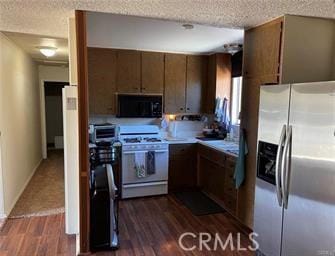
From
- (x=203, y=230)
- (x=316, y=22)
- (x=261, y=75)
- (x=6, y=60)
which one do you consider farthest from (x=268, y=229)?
(x=6, y=60)

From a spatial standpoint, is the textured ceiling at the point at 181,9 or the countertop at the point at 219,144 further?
the countertop at the point at 219,144

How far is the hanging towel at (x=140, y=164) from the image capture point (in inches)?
166

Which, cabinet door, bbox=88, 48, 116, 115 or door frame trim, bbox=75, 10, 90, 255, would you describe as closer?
door frame trim, bbox=75, 10, 90, 255

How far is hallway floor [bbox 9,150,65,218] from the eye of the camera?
3.84 meters

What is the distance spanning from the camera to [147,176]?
4309 millimetres

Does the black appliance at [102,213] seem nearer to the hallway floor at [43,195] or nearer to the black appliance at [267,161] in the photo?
→ the hallway floor at [43,195]

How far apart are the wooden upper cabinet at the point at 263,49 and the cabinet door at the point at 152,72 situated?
178 centimetres

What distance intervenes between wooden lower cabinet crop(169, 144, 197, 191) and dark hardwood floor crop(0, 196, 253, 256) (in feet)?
1.83

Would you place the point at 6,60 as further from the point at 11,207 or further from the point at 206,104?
the point at 206,104

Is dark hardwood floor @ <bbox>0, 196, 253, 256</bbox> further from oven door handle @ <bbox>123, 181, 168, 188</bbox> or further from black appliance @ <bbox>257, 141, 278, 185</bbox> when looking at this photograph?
black appliance @ <bbox>257, 141, 278, 185</bbox>

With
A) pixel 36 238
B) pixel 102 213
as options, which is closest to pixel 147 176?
pixel 102 213

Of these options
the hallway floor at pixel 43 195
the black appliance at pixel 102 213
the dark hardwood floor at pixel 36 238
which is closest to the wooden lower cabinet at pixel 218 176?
the black appliance at pixel 102 213

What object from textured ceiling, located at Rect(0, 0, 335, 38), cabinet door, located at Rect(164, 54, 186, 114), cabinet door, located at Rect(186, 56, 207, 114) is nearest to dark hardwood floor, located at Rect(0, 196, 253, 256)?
cabinet door, located at Rect(164, 54, 186, 114)

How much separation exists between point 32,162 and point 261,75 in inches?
187
